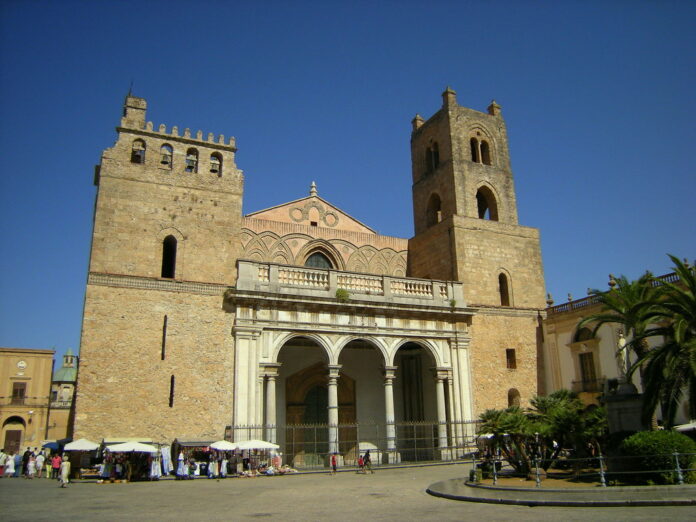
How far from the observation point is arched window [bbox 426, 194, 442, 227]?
29578mm

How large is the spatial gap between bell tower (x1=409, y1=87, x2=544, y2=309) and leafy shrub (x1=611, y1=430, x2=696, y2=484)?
13.0m

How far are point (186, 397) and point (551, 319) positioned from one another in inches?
634

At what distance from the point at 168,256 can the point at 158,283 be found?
2.43m

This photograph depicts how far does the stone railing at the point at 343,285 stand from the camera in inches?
845

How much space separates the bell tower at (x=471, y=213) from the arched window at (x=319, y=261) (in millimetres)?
4352

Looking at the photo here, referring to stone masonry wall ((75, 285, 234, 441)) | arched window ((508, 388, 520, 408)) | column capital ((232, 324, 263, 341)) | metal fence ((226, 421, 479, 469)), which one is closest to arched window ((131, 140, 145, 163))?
stone masonry wall ((75, 285, 234, 441))

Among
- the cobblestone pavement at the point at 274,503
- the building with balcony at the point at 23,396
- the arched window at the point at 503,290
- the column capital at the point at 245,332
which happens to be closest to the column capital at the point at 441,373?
the arched window at the point at 503,290

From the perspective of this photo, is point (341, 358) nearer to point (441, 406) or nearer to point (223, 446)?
point (441, 406)

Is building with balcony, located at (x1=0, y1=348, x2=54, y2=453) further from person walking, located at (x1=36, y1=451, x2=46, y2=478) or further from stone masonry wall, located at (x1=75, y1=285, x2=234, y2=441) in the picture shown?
stone masonry wall, located at (x1=75, y1=285, x2=234, y2=441)

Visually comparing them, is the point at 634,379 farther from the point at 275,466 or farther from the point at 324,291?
the point at 275,466

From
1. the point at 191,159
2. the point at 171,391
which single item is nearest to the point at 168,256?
the point at 191,159

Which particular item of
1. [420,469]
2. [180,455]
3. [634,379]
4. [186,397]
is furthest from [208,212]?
[634,379]

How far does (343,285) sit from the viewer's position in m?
23.1

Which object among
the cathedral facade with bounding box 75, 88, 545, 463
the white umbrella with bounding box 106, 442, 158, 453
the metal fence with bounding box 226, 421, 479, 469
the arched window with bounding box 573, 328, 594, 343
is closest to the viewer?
the white umbrella with bounding box 106, 442, 158, 453
